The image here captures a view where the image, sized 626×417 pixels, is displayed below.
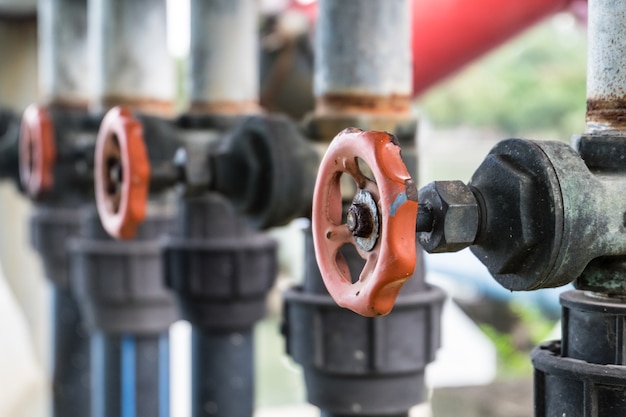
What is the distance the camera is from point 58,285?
1440mm

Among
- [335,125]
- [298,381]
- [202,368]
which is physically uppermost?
[335,125]

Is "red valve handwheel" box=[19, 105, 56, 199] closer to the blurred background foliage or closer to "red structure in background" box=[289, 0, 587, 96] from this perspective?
"red structure in background" box=[289, 0, 587, 96]

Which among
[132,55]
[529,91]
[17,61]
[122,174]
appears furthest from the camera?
[529,91]

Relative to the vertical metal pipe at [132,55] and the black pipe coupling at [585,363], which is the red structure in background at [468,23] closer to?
the vertical metal pipe at [132,55]

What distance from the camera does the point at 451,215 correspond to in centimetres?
42

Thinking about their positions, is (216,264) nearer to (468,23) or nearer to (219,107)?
(219,107)

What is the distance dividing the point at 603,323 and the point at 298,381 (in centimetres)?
234

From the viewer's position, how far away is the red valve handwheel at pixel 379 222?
0.39 meters

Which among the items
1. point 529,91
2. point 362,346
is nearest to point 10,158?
point 362,346

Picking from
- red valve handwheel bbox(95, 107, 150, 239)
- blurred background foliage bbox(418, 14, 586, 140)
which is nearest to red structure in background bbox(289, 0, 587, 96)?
red valve handwheel bbox(95, 107, 150, 239)

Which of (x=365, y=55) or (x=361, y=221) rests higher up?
(x=365, y=55)

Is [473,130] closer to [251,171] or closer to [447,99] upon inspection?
[447,99]

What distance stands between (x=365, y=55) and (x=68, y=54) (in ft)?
2.56

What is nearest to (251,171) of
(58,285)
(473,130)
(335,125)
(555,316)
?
(335,125)
